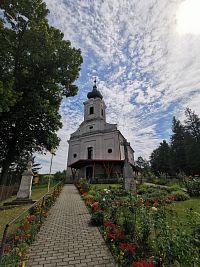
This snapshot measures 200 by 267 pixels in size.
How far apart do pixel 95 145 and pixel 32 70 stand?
19.7 meters

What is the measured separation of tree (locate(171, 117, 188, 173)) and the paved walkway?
34576mm

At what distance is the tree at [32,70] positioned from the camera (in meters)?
11.9

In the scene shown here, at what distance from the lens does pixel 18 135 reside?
14.4 metres

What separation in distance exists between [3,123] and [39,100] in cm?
370

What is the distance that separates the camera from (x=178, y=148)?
4138 centimetres

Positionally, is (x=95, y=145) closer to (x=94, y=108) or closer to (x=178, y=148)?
(x=94, y=108)

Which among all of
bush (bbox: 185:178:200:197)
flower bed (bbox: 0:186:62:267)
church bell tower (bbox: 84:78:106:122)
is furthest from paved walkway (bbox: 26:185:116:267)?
church bell tower (bbox: 84:78:106:122)

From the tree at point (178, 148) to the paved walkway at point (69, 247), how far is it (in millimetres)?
34576

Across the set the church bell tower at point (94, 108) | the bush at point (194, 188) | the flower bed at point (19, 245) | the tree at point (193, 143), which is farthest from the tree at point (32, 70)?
the tree at point (193, 143)

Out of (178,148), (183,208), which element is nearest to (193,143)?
(178,148)

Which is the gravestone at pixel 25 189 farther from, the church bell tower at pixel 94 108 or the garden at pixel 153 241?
the church bell tower at pixel 94 108

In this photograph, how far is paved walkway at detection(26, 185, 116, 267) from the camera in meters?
3.63

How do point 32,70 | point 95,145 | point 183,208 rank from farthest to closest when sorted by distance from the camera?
point 95,145 → point 32,70 → point 183,208

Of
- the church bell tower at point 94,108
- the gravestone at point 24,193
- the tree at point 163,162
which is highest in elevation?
the church bell tower at point 94,108
